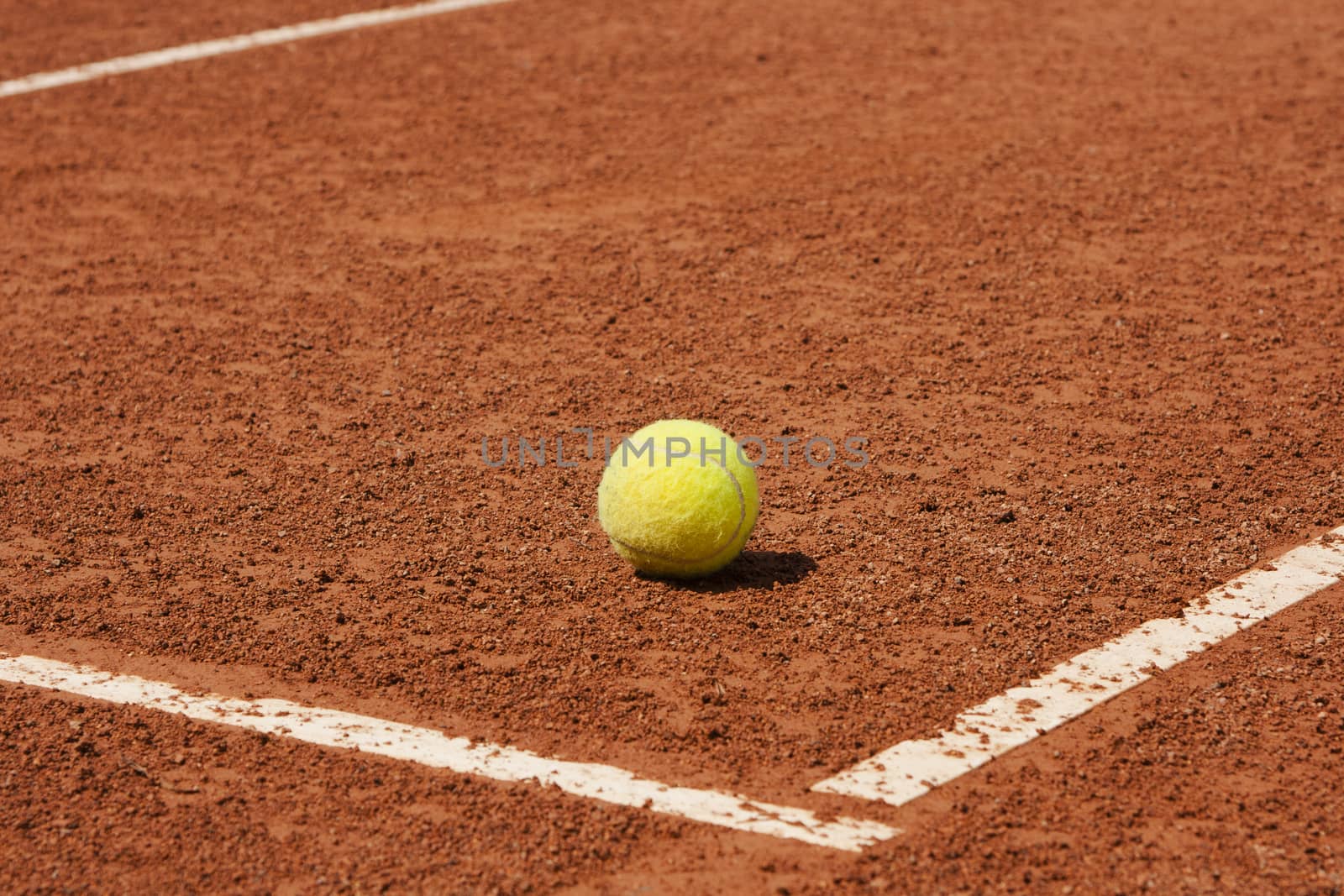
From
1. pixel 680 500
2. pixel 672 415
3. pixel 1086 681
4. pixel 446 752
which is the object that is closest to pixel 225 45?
pixel 672 415

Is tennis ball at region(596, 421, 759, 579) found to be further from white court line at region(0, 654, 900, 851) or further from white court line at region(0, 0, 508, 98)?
white court line at region(0, 0, 508, 98)

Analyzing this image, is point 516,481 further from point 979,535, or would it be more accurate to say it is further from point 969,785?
point 969,785

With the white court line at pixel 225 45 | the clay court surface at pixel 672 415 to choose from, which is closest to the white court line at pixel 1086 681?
the clay court surface at pixel 672 415

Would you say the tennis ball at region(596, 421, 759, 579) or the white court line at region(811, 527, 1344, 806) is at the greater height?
the tennis ball at region(596, 421, 759, 579)

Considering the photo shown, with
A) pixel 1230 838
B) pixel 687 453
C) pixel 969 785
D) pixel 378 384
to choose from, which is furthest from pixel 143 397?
pixel 1230 838

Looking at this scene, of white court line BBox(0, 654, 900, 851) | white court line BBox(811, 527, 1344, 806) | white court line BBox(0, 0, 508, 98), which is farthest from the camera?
white court line BBox(0, 0, 508, 98)

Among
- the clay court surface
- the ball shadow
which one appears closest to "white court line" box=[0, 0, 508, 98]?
the clay court surface
